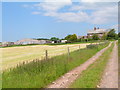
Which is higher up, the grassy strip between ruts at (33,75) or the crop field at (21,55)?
the grassy strip between ruts at (33,75)

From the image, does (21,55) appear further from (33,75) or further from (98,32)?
(98,32)

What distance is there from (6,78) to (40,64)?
8.15 ft

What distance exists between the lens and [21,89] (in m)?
6.13

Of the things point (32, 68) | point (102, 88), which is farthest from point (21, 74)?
point (102, 88)

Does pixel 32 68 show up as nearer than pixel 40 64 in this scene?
Yes

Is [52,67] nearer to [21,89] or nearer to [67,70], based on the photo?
[67,70]

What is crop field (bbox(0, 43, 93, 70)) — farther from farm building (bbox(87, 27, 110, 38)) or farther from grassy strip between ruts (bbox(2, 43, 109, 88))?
farm building (bbox(87, 27, 110, 38))

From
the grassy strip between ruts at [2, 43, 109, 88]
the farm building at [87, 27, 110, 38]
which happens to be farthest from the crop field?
the farm building at [87, 27, 110, 38]

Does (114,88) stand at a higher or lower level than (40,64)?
lower

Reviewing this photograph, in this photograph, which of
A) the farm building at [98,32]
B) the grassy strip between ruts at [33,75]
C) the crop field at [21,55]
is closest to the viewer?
the grassy strip between ruts at [33,75]

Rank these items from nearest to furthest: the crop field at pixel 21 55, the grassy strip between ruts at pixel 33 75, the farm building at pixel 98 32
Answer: the grassy strip between ruts at pixel 33 75
the crop field at pixel 21 55
the farm building at pixel 98 32

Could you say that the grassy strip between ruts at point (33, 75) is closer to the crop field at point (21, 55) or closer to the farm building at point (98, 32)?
the crop field at point (21, 55)

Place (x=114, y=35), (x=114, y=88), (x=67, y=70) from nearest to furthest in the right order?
(x=114, y=88)
(x=67, y=70)
(x=114, y=35)

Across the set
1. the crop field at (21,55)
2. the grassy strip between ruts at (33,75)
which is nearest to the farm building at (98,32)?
the crop field at (21,55)
